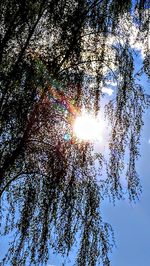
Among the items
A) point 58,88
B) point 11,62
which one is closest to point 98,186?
point 58,88

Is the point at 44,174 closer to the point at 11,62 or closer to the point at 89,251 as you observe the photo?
the point at 89,251

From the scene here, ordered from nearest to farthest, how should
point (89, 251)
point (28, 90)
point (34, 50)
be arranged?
point (89, 251) → point (28, 90) → point (34, 50)

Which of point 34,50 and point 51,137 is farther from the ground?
point 34,50

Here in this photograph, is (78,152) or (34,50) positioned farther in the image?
(34,50)

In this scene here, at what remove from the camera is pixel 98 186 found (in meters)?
6.22

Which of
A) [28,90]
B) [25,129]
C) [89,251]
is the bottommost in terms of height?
[89,251]

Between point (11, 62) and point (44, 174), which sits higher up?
point (11, 62)

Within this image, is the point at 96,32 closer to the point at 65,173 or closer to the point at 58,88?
the point at 58,88

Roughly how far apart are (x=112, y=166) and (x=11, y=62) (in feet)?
6.07

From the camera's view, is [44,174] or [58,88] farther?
[58,88]

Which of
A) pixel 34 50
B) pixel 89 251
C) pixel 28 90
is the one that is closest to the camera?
pixel 89 251

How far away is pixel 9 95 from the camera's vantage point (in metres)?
6.34

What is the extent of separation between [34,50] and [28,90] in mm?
842

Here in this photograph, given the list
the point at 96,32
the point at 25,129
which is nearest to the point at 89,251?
the point at 25,129
